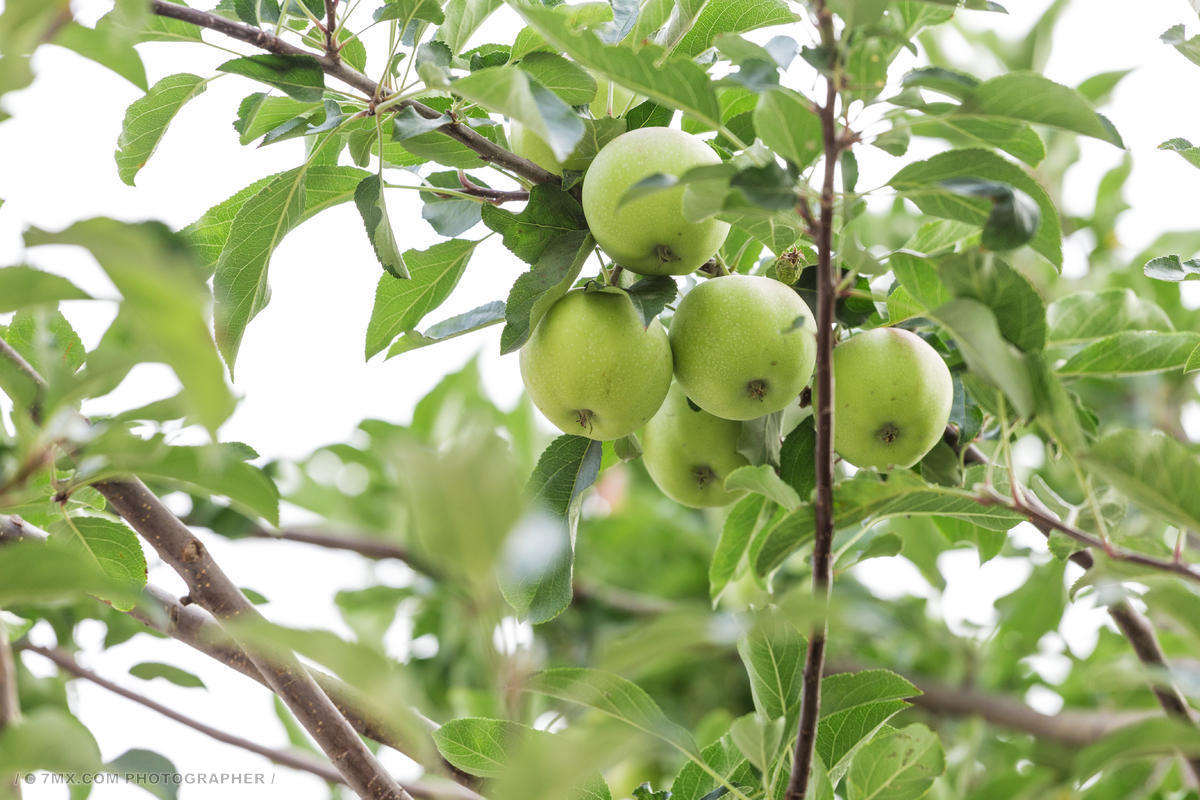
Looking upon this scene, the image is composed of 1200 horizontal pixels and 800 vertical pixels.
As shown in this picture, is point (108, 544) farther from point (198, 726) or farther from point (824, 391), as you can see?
point (824, 391)

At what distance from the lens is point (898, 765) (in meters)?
1.02

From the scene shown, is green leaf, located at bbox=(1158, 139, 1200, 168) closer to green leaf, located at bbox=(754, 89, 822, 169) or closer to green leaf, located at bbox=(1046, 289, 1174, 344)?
green leaf, located at bbox=(1046, 289, 1174, 344)

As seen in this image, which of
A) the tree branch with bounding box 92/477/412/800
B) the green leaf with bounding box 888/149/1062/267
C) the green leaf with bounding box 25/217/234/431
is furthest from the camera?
the tree branch with bounding box 92/477/412/800

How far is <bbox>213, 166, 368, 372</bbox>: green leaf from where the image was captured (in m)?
1.10

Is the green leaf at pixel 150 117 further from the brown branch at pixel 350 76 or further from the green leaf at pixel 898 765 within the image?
the green leaf at pixel 898 765

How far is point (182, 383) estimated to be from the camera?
1.57ft

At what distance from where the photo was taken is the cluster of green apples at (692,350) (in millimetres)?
1021

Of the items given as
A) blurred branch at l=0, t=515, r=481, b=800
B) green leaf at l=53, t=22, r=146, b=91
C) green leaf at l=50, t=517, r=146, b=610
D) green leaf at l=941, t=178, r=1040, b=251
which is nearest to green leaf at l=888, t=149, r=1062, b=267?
green leaf at l=941, t=178, r=1040, b=251

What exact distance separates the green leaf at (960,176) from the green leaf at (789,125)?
0.09m

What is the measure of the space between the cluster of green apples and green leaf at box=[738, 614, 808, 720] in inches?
8.8

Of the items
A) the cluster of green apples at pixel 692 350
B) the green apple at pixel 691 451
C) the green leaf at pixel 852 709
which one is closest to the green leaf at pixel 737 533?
the green apple at pixel 691 451

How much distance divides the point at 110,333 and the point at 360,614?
170 centimetres

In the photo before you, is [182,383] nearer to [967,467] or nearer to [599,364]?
[599,364]

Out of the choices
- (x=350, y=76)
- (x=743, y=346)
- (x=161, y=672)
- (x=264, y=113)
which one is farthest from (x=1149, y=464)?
(x=161, y=672)
